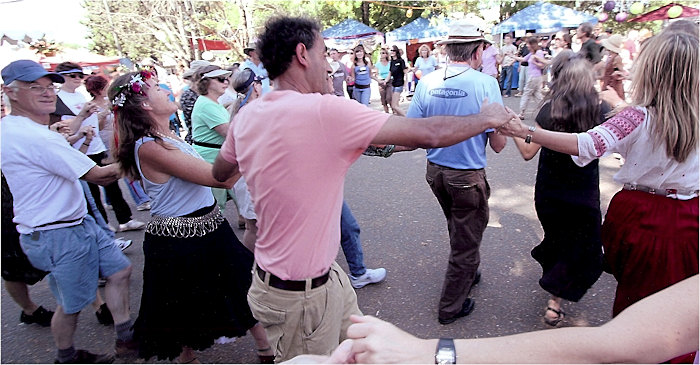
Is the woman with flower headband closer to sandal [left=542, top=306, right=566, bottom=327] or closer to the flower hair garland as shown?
the flower hair garland

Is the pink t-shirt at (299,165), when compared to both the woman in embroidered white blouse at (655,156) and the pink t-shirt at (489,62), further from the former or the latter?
the pink t-shirt at (489,62)

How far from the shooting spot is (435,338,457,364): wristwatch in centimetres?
108

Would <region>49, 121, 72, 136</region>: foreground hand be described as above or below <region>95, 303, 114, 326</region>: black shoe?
above

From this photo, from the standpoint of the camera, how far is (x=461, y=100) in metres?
2.77

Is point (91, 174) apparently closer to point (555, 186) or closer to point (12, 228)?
point (12, 228)

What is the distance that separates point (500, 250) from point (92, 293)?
10.6 ft

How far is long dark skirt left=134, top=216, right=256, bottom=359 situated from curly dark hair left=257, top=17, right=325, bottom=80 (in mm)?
1198

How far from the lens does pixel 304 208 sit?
1.63 meters

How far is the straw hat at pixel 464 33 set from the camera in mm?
2859

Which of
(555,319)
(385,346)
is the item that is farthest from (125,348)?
(555,319)

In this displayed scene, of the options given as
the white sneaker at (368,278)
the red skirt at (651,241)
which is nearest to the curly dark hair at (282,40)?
the red skirt at (651,241)

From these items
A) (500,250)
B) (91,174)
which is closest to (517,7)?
(500,250)

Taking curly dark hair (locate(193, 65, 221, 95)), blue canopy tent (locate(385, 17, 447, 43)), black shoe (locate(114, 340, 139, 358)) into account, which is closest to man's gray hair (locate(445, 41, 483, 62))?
curly dark hair (locate(193, 65, 221, 95))

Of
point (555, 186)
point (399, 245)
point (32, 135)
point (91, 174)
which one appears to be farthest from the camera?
point (399, 245)
